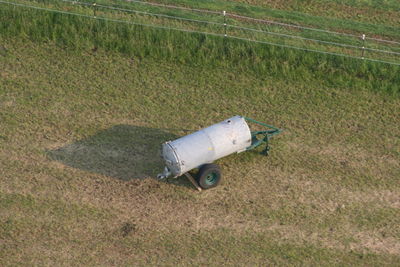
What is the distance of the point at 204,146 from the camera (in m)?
20.7

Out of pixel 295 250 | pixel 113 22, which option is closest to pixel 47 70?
pixel 113 22

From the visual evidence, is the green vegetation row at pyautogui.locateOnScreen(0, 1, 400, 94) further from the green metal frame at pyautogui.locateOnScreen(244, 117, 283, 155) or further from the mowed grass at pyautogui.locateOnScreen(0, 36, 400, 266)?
the green metal frame at pyautogui.locateOnScreen(244, 117, 283, 155)

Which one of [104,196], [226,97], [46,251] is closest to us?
[46,251]

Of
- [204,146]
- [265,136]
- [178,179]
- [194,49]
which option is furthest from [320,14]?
[178,179]

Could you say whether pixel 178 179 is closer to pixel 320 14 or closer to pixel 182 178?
pixel 182 178

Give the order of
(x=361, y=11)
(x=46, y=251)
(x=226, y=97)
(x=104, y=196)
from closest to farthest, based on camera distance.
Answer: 1. (x=46, y=251)
2. (x=104, y=196)
3. (x=226, y=97)
4. (x=361, y=11)

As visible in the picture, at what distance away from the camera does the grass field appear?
19812mm

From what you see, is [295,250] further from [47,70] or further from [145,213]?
[47,70]

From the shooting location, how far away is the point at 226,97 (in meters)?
24.9

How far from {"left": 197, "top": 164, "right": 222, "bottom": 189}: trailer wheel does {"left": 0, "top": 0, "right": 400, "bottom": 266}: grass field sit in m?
0.31

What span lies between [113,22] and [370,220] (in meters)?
12.7

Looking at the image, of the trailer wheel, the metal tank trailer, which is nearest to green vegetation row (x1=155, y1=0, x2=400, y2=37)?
the metal tank trailer

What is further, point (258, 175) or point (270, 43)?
point (270, 43)

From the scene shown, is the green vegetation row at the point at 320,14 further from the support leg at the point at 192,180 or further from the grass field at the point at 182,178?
the support leg at the point at 192,180
